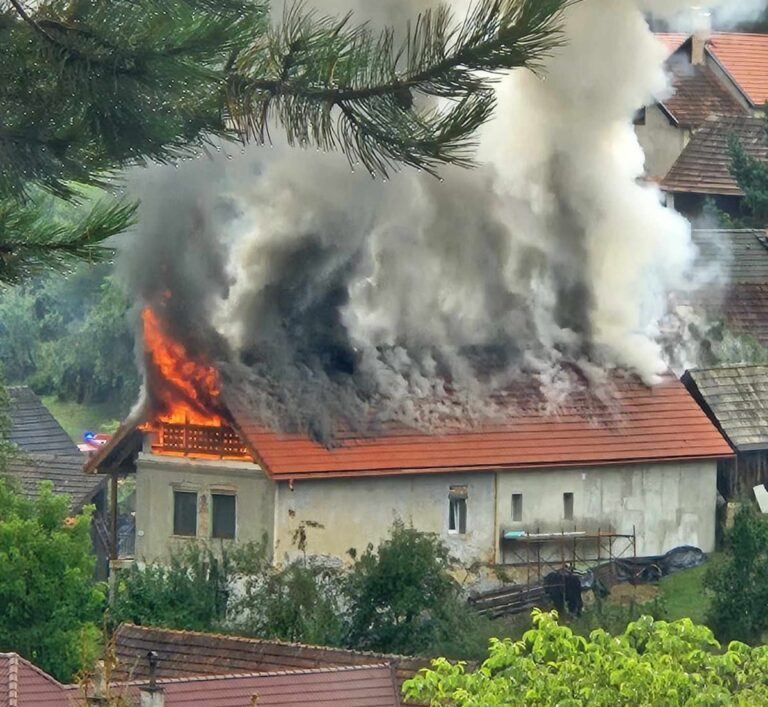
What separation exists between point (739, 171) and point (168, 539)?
21569 millimetres

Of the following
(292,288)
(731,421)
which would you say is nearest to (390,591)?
(292,288)

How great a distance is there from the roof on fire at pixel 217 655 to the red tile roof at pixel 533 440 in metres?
6.47

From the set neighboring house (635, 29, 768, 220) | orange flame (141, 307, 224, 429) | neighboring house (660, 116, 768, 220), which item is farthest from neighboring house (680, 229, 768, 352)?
orange flame (141, 307, 224, 429)

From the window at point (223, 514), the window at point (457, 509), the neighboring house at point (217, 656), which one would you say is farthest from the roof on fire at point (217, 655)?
the window at point (457, 509)

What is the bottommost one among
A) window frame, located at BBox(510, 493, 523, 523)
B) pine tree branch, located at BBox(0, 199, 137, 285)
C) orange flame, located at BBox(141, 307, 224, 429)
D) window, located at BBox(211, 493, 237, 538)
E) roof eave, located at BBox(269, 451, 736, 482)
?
pine tree branch, located at BBox(0, 199, 137, 285)

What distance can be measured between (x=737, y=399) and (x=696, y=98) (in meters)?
23.3

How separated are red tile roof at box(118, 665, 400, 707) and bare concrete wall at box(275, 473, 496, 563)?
9.28 meters

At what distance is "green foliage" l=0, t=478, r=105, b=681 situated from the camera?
32.8 meters

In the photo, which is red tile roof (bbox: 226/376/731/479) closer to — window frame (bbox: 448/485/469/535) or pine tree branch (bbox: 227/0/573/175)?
window frame (bbox: 448/485/469/535)

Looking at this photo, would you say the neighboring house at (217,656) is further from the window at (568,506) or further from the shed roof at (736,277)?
the shed roof at (736,277)

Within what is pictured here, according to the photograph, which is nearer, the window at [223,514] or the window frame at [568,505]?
the window at [223,514]

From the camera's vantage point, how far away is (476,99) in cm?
1224

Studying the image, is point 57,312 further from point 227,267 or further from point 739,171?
point 227,267

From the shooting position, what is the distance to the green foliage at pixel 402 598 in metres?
34.4
